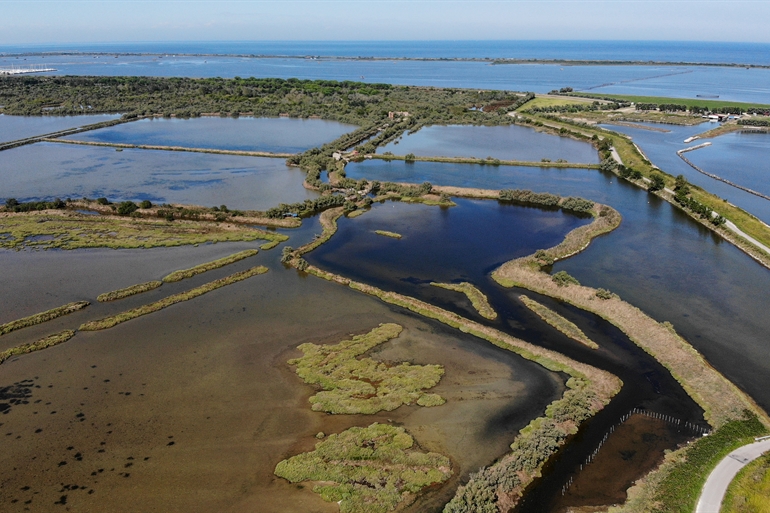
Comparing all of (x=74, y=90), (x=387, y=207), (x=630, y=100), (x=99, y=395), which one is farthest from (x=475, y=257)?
(x=74, y=90)

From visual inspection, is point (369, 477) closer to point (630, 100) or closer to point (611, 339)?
point (611, 339)

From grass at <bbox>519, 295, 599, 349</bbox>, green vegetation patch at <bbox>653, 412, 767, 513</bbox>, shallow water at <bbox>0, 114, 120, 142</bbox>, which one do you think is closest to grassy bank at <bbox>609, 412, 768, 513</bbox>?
green vegetation patch at <bbox>653, 412, 767, 513</bbox>

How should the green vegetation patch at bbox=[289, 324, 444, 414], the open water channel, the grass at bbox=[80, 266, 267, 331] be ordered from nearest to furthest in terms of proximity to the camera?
the open water channel → the green vegetation patch at bbox=[289, 324, 444, 414] → the grass at bbox=[80, 266, 267, 331]

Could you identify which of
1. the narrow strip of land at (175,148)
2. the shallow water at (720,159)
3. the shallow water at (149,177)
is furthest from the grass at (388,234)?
the shallow water at (720,159)

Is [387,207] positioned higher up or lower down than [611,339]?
higher up

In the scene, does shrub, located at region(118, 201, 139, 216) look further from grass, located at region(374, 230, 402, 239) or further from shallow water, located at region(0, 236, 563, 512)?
grass, located at region(374, 230, 402, 239)

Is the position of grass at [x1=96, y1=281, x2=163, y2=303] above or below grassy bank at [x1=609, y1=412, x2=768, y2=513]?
above

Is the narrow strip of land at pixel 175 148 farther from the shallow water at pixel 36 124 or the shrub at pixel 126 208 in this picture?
the shrub at pixel 126 208
